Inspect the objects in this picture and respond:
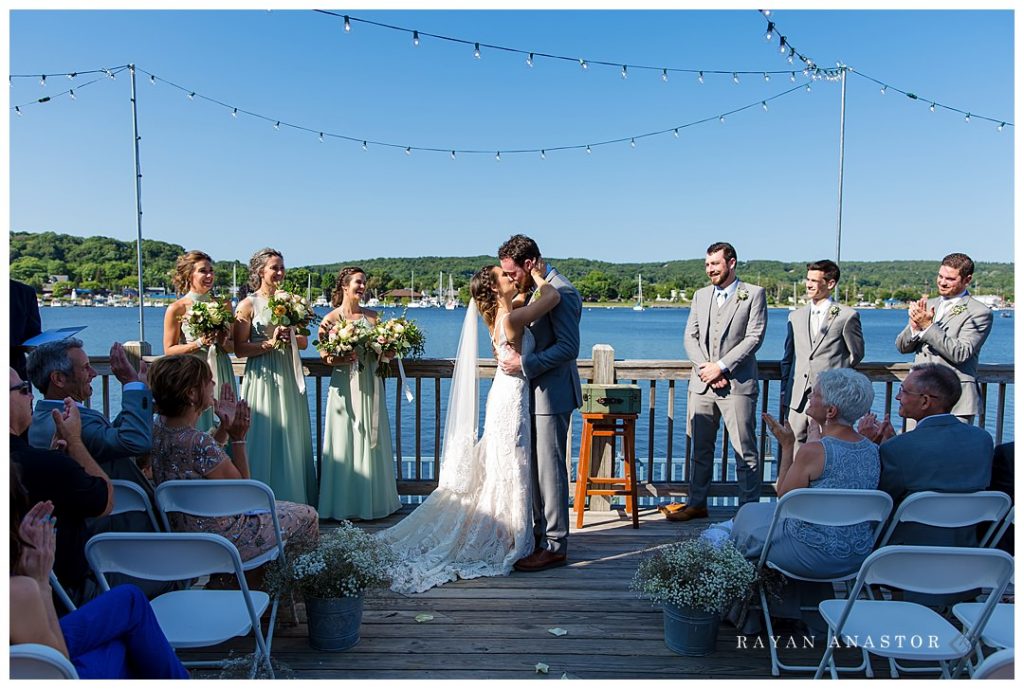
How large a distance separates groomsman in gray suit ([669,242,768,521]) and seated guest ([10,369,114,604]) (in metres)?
3.70

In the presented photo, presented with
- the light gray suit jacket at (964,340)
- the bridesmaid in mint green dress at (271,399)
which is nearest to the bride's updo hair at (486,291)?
the bridesmaid in mint green dress at (271,399)

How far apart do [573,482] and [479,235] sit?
40.5 m

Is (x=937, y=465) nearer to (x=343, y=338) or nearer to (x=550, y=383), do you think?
(x=550, y=383)

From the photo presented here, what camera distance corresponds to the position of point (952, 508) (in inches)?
105

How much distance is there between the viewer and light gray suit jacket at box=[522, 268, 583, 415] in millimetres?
4020

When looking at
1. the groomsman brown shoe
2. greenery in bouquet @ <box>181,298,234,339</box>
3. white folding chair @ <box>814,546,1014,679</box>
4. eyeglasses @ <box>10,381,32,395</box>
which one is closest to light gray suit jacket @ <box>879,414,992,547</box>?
white folding chair @ <box>814,546,1014,679</box>

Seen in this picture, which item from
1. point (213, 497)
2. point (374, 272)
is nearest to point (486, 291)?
point (213, 497)

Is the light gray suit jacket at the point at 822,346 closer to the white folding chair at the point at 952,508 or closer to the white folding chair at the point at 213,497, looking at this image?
the white folding chair at the point at 952,508

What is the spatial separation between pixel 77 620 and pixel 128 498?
2.69ft

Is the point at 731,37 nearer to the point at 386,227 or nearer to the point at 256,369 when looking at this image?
the point at 256,369

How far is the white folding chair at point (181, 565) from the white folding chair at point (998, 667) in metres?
2.14

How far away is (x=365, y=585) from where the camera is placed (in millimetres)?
3012

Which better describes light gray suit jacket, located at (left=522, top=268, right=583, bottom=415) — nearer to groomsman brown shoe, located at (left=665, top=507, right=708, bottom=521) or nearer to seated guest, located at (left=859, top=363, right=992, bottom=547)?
groomsman brown shoe, located at (left=665, top=507, right=708, bottom=521)

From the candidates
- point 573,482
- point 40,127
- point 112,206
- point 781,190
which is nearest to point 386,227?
point 112,206
